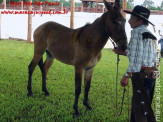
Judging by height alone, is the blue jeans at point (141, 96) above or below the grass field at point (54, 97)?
above

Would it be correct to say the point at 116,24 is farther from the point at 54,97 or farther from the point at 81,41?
the point at 54,97

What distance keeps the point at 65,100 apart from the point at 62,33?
1509 mm

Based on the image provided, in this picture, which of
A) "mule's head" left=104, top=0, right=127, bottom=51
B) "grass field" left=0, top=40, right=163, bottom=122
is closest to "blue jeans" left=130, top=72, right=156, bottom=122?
"mule's head" left=104, top=0, right=127, bottom=51

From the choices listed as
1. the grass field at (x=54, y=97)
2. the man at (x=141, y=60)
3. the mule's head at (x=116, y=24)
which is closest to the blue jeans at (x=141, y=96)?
the man at (x=141, y=60)

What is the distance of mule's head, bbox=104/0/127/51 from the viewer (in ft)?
13.1

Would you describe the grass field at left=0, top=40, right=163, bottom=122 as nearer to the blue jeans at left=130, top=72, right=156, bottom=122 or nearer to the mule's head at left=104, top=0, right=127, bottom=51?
the blue jeans at left=130, top=72, right=156, bottom=122

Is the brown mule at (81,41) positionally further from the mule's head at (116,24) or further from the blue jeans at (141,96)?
the blue jeans at (141,96)

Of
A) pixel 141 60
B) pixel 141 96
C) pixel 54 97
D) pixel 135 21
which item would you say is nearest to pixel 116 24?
pixel 135 21

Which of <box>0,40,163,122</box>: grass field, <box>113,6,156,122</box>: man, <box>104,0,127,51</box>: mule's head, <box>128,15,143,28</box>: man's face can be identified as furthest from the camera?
<box>0,40,163,122</box>: grass field

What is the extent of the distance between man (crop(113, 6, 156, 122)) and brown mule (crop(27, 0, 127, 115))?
21.9 inches

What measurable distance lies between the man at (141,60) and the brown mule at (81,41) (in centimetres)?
56

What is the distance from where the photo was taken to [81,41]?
4.91 metres

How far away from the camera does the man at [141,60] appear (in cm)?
330

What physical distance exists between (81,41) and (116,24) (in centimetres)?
101
